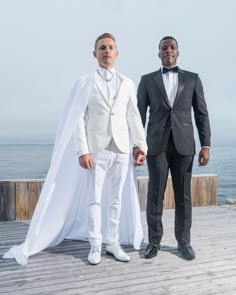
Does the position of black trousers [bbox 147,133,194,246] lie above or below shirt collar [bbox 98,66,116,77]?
below

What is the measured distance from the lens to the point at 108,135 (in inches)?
111

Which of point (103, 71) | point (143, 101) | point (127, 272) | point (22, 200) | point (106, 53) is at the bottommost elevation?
point (127, 272)

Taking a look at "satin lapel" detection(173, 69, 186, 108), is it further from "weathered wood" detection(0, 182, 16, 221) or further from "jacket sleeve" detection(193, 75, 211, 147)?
"weathered wood" detection(0, 182, 16, 221)

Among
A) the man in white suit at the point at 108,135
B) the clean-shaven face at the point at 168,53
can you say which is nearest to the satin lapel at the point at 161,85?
the clean-shaven face at the point at 168,53

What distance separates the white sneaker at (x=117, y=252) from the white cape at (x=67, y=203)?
276 millimetres

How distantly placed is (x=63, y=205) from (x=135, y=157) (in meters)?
0.83

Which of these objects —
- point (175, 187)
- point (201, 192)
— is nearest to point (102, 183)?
point (175, 187)

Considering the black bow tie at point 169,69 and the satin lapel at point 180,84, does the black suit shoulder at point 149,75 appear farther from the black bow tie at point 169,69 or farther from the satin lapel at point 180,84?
the satin lapel at point 180,84

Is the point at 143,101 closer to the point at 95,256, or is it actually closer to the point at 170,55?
the point at 170,55

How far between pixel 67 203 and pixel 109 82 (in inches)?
47.0

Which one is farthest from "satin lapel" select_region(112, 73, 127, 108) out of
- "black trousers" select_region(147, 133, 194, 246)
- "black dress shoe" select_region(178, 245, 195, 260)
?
"black dress shoe" select_region(178, 245, 195, 260)

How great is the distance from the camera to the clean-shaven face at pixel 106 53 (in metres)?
2.82

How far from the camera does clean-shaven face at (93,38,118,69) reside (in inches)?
111

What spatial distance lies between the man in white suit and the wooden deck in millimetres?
195
